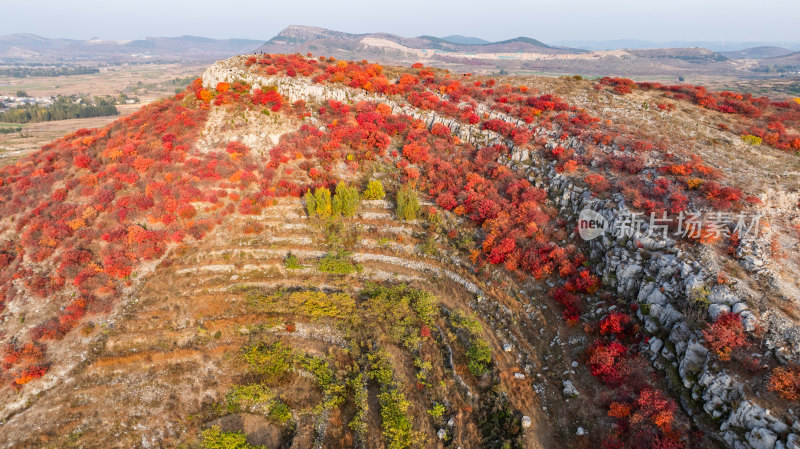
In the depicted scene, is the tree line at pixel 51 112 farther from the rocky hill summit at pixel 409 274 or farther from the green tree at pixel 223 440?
the green tree at pixel 223 440

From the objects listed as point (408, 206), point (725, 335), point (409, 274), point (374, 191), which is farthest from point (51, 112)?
point (725, 335)

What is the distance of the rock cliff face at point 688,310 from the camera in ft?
58.9

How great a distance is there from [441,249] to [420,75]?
37446mm

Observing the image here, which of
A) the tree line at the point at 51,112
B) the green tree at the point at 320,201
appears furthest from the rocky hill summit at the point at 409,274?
the tree line at the point at 51,112

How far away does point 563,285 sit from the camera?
30.0 metres

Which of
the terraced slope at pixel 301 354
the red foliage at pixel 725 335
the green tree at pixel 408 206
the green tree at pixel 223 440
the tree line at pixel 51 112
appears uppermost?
the tree line at pixel 51 112

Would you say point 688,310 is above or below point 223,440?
above

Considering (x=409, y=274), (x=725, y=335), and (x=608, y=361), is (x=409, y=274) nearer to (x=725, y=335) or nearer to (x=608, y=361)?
(x=608, y=361)

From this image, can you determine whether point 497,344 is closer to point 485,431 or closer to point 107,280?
point 485,431

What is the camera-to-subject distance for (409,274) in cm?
3434

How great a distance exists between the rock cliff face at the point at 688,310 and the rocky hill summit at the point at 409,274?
4.6 inches

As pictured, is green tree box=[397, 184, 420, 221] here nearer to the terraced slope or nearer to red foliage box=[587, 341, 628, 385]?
the terraced slope

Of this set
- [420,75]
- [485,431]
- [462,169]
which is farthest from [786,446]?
[420,75]

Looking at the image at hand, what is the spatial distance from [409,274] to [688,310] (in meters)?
21.5
